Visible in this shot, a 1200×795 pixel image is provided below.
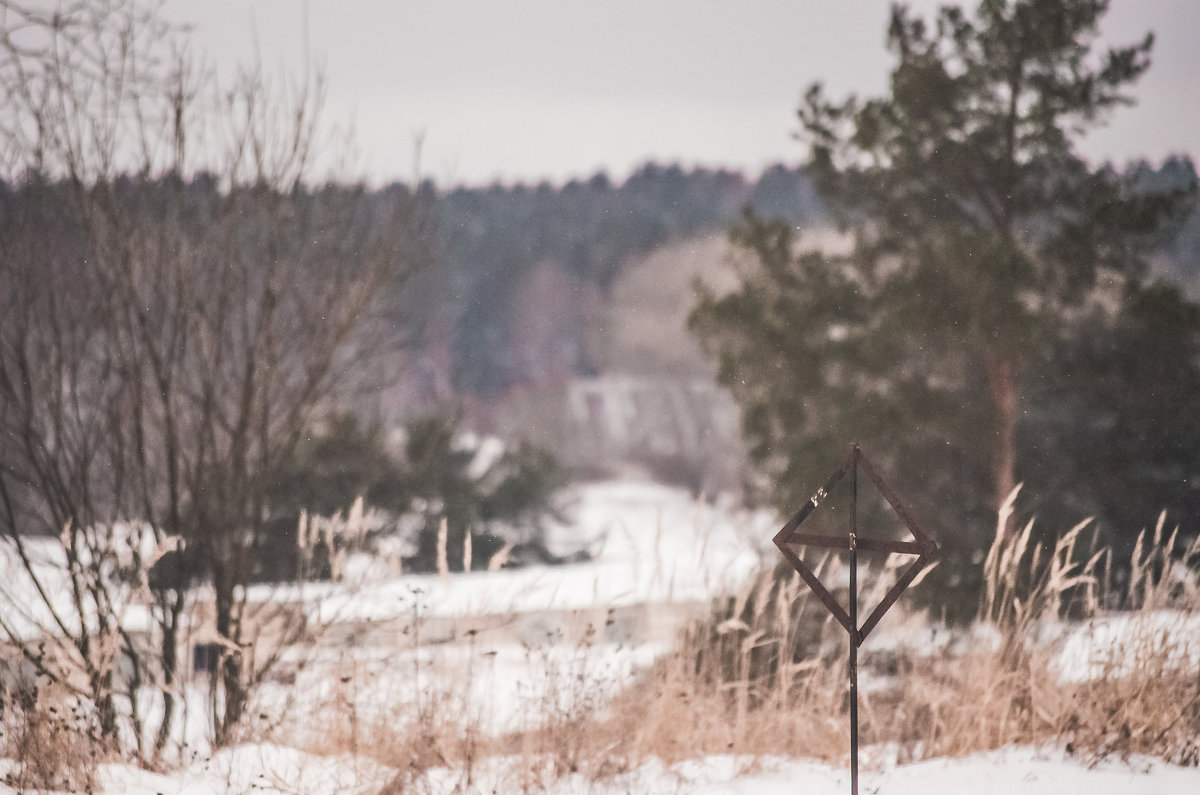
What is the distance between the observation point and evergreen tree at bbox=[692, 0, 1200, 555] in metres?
6.16

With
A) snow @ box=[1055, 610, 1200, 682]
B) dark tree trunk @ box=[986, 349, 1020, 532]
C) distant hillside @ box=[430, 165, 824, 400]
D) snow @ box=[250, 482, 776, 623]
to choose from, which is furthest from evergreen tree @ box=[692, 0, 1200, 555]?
distant hillside @ box=[430, 165, 824, 400]

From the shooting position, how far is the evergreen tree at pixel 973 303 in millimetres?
6164

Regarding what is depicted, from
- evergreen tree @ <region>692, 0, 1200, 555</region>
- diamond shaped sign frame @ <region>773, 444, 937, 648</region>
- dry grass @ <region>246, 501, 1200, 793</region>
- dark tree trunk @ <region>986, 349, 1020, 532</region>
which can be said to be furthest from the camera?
dark tree trunk @ <region>986, 349, 1020, 532</region>

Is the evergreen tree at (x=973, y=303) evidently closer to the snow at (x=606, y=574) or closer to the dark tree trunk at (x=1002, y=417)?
the dark tree trunk at (x=1002, y=417)

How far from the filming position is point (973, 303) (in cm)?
620

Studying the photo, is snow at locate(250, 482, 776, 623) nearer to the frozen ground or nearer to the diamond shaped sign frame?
the frozen ground

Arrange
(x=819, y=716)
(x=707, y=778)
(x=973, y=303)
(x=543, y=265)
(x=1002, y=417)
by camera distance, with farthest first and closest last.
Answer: (x=543, y=265)
(x=1002, y=417)
(x=973, y=303)
(x=819, y=716)
(x=707, y=778)

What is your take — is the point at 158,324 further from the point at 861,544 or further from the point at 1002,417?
the point at 1002,417

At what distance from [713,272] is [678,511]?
517 centimetres

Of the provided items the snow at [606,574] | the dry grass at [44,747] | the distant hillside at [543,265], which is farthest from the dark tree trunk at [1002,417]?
the dry grass at [44,747]

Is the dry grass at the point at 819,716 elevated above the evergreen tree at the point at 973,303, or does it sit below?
below

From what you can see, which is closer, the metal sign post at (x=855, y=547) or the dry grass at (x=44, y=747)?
the metal sign post at (x=855, y=547)

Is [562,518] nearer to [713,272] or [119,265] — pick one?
[713,272]

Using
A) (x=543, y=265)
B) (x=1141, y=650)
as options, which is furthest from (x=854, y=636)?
(x=543, y=265)
